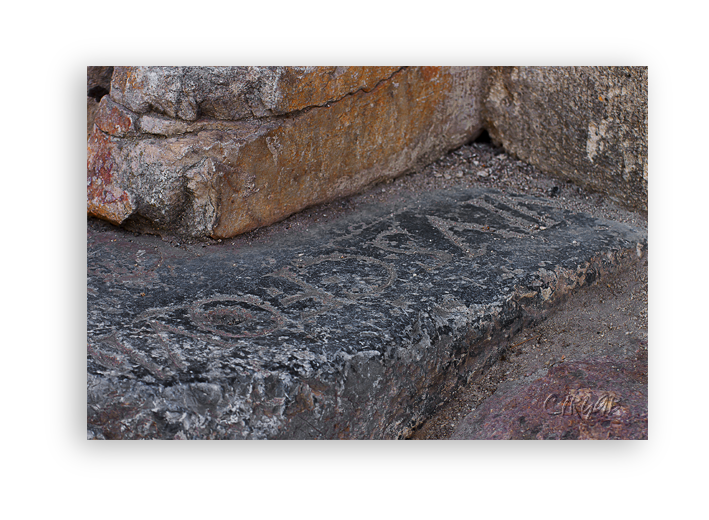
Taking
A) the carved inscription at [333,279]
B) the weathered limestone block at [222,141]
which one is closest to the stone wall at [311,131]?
the weathered limestone block at [222,141]

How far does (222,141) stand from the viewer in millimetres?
2912

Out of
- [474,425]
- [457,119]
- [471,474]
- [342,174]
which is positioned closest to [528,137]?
[457,119]

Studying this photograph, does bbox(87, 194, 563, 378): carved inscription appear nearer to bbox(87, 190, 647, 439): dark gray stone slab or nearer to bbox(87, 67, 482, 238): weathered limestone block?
bbox(87, 190, 647, 439): dark gray stone slab

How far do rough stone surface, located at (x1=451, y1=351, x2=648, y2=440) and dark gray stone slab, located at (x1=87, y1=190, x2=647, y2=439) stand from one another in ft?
0.58

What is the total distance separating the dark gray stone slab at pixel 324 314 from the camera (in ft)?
6.88

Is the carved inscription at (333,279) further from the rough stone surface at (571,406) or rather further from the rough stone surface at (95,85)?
the rough stone surface at (95,85)

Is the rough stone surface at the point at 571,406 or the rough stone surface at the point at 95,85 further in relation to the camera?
the rough stone surface at the point at 95,85

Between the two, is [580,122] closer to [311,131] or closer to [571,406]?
[311,131]

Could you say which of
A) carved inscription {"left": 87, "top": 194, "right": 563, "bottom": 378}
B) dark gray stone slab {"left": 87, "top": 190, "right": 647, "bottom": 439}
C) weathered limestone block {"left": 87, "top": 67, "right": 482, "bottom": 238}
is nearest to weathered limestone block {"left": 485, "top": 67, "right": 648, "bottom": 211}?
dark gray stone slab {"left": 87, "top": 190, "right": 647, "bottom": 439}

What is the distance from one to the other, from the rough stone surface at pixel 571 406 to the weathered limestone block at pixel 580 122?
3.96 ft

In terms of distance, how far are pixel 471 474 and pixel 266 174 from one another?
1605mm

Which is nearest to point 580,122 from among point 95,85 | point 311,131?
point 311,131

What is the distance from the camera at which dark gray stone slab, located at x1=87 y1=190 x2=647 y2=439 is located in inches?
82.5

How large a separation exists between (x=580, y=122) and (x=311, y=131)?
1439 mm
